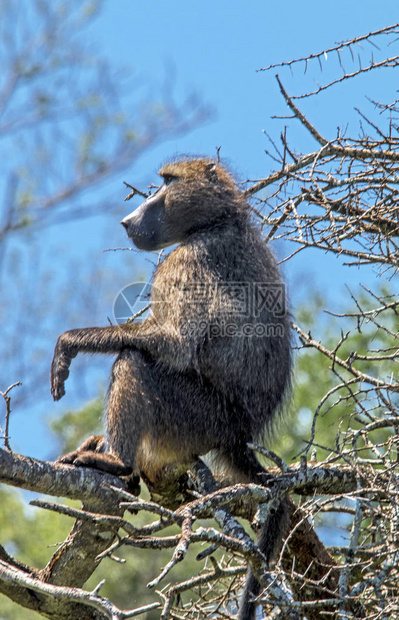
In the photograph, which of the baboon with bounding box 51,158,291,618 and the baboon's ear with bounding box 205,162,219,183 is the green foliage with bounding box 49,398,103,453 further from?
the baboon with bounding box 51,158,291,618

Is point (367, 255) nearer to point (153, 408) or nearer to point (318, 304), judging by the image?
point (153, 408)

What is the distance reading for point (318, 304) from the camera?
10641 millimetres

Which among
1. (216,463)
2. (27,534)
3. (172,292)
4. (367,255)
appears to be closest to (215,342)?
(172,292)

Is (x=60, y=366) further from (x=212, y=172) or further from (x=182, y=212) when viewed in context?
(x=212, y=172)

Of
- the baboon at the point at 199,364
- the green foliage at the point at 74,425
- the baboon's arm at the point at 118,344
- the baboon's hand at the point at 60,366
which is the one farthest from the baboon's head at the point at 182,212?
the green foliage at the point at 74,425

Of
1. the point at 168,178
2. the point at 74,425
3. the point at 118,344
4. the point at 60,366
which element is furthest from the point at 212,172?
the point at 74,425

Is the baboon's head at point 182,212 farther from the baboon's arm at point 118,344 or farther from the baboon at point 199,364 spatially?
the baboon's arm at point 118,344

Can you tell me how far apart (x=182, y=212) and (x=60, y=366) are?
1.39 m

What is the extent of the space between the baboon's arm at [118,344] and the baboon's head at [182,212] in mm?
782

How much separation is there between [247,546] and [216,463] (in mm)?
1245

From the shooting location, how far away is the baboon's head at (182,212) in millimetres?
4891

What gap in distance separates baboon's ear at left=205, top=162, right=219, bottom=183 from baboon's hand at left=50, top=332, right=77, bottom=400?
154 cm

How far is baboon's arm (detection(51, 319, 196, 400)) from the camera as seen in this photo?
13.9 feet

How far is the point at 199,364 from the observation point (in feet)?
14.1
